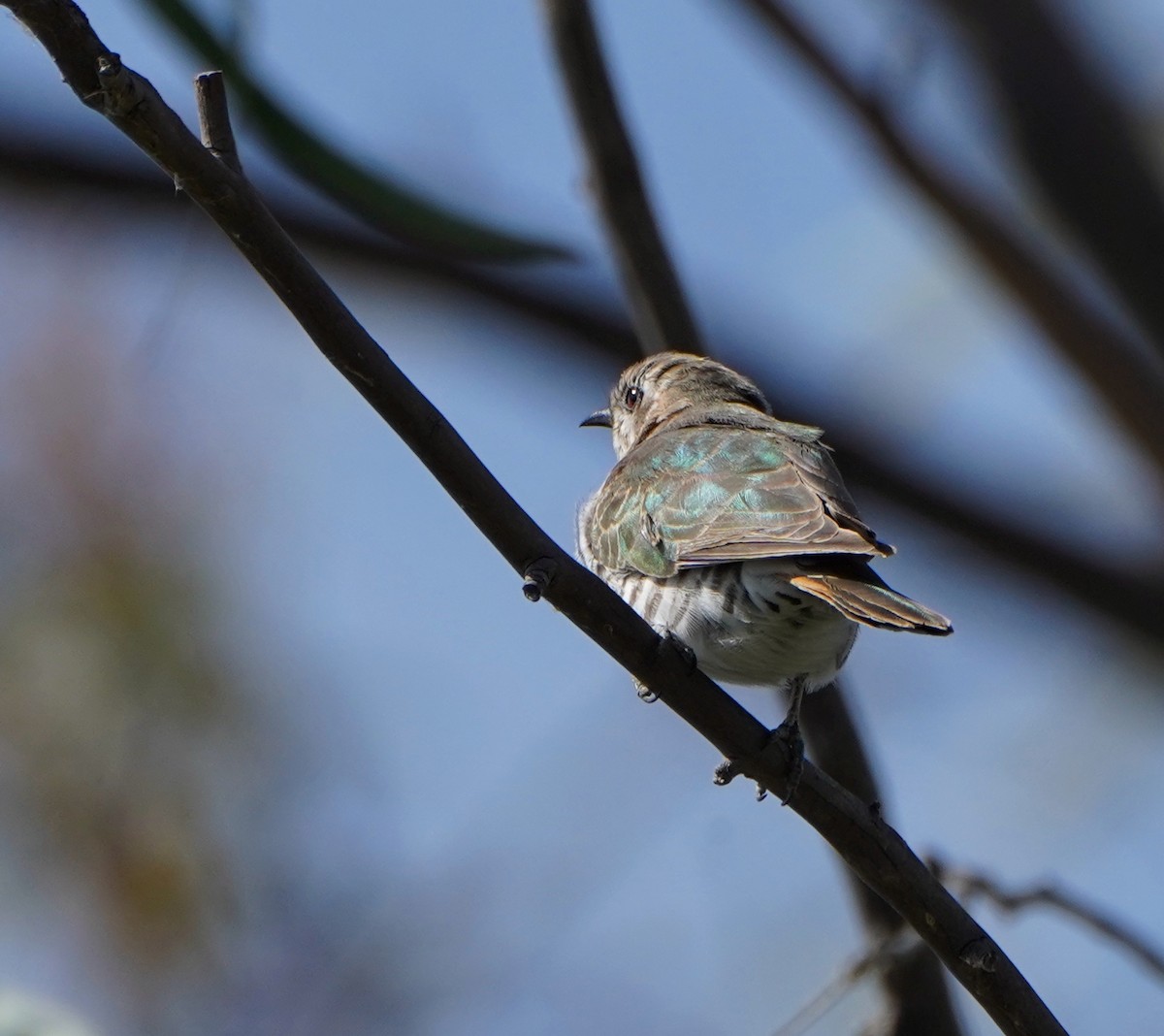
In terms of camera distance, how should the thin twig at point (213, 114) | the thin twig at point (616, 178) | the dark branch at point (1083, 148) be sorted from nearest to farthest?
the thin twig at point (213, 114) → the dark branch at point (1083, 148) → the thin twig at point (616, 178)

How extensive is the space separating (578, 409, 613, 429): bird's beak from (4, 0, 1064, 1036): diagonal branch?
13.5 ft

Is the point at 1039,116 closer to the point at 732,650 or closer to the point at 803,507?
the point at 803,507

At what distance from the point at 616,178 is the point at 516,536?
2412 mm

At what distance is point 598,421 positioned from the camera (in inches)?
302

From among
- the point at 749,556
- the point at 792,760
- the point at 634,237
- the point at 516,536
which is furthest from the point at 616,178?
the point at 516,536

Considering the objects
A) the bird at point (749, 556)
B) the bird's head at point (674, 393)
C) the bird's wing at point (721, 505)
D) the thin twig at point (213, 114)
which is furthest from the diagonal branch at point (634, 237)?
the thin twig at point (213, 114)

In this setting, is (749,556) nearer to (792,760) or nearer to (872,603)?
(872,603)

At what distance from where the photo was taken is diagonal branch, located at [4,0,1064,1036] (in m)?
2.53

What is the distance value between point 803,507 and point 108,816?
476cm

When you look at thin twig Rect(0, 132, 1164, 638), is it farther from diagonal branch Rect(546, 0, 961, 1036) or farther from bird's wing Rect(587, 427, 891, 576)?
diagonal branch Rect(546, 0, 961, 1036)

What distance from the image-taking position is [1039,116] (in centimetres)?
333

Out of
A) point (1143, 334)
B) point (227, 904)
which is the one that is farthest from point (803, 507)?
point (227, 904)

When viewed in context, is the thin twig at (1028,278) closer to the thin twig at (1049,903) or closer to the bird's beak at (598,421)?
the thin twig at (1049,903)

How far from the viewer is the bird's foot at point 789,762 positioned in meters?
3.54
